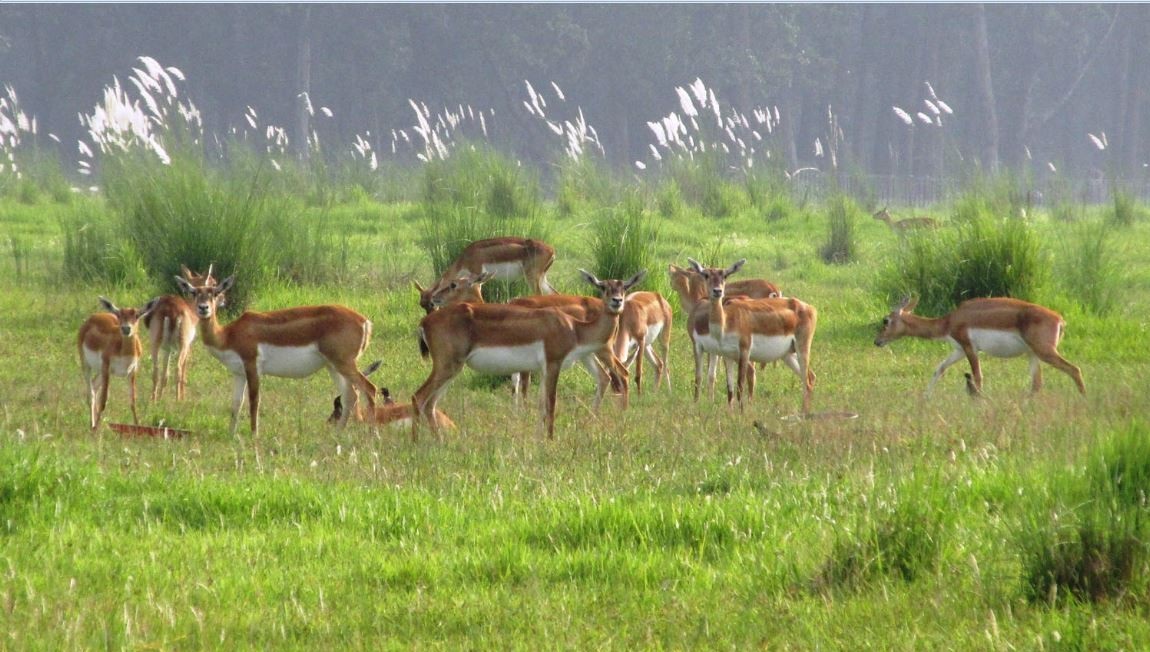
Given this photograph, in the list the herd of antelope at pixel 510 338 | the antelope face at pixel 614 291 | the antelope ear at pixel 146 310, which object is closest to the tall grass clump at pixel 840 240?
the herd of antelope at pixel 510 338

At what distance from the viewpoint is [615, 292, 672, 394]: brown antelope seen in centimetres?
1133

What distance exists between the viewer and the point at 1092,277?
49.3 ft

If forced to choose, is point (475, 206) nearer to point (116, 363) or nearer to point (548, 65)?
point (116, 363)

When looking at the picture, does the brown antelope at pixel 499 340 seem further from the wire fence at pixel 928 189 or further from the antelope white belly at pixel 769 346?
the wire fence at pixel 928 189

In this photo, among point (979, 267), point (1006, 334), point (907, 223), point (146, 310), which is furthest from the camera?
point (907, 223)

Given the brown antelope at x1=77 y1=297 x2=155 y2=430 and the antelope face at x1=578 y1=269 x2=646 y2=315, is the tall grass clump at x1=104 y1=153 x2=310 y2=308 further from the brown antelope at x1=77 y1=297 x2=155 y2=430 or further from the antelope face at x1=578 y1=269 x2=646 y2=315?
the antelope face at x1=578 y1=269 x2=646 y2=315

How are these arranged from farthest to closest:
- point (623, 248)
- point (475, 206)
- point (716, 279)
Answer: point (475, 206), point (623, 248), point (716, 279)

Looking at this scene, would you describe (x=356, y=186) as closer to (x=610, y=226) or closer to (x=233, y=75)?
(x=610, y=226)

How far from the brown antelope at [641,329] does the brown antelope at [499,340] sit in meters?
1.63

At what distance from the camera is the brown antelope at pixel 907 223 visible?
18.0m

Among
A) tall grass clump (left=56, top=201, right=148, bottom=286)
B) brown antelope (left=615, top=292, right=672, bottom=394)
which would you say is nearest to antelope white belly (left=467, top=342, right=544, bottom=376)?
brown antelope (left=615, top=292, right=672, bottom=394)

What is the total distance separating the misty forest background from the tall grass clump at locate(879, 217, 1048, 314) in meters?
34.2

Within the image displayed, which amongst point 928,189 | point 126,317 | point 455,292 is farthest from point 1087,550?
point 928,189

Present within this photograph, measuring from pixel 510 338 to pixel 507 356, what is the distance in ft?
0.38
